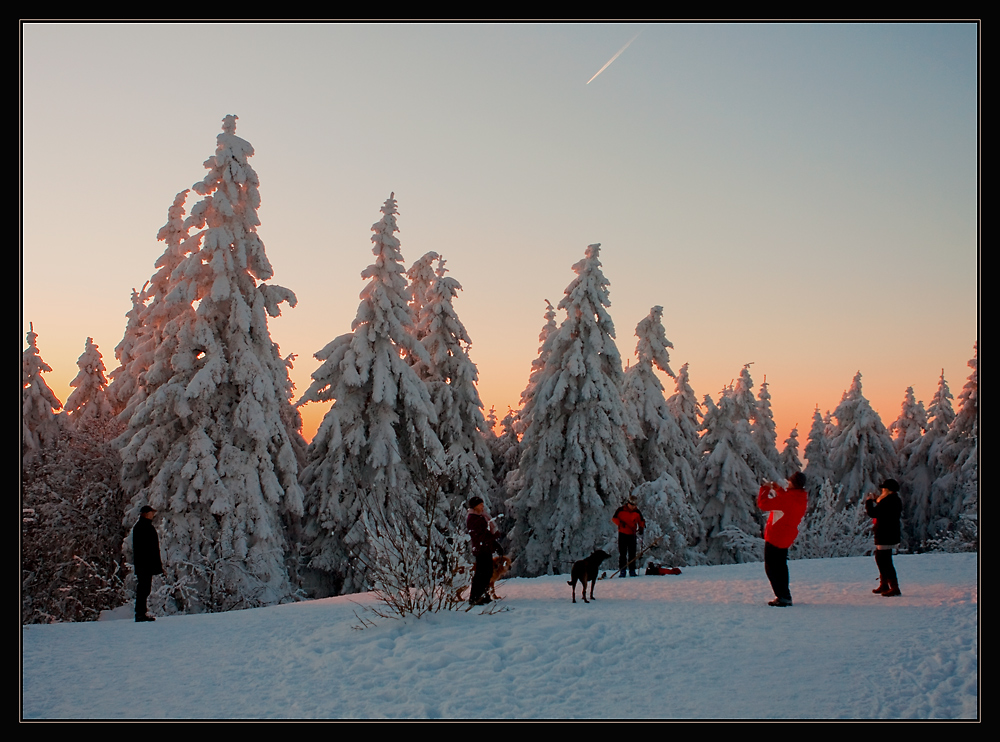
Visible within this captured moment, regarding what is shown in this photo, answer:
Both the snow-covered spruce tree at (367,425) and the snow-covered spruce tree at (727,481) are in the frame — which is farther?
the snow-covered spruce tree at (727,481)

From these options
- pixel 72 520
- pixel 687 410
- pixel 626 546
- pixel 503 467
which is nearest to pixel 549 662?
pixel 626 546

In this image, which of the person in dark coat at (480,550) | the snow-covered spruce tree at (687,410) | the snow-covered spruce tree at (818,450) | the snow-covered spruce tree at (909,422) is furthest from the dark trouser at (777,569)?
the snow-covered spruce tree at (909,422)

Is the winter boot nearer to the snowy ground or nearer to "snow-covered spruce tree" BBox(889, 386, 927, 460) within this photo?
the snowy ground

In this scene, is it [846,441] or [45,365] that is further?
[846,441]

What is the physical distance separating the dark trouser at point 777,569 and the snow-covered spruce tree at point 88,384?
90.3 feet

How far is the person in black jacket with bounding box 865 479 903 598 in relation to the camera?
9.69 metres

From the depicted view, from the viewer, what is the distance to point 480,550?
A: 32.8 ft

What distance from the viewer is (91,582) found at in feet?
63.0

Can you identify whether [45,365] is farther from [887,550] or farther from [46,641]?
[887,550]

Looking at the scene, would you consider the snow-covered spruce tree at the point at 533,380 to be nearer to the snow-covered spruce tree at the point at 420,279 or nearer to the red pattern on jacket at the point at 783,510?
the snow-covered spruce tree at the point at 420,279

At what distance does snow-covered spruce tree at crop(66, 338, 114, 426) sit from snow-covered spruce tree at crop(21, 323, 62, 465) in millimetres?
3603

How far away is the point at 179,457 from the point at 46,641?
32.2ft

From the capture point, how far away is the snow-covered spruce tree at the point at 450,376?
25609mm
